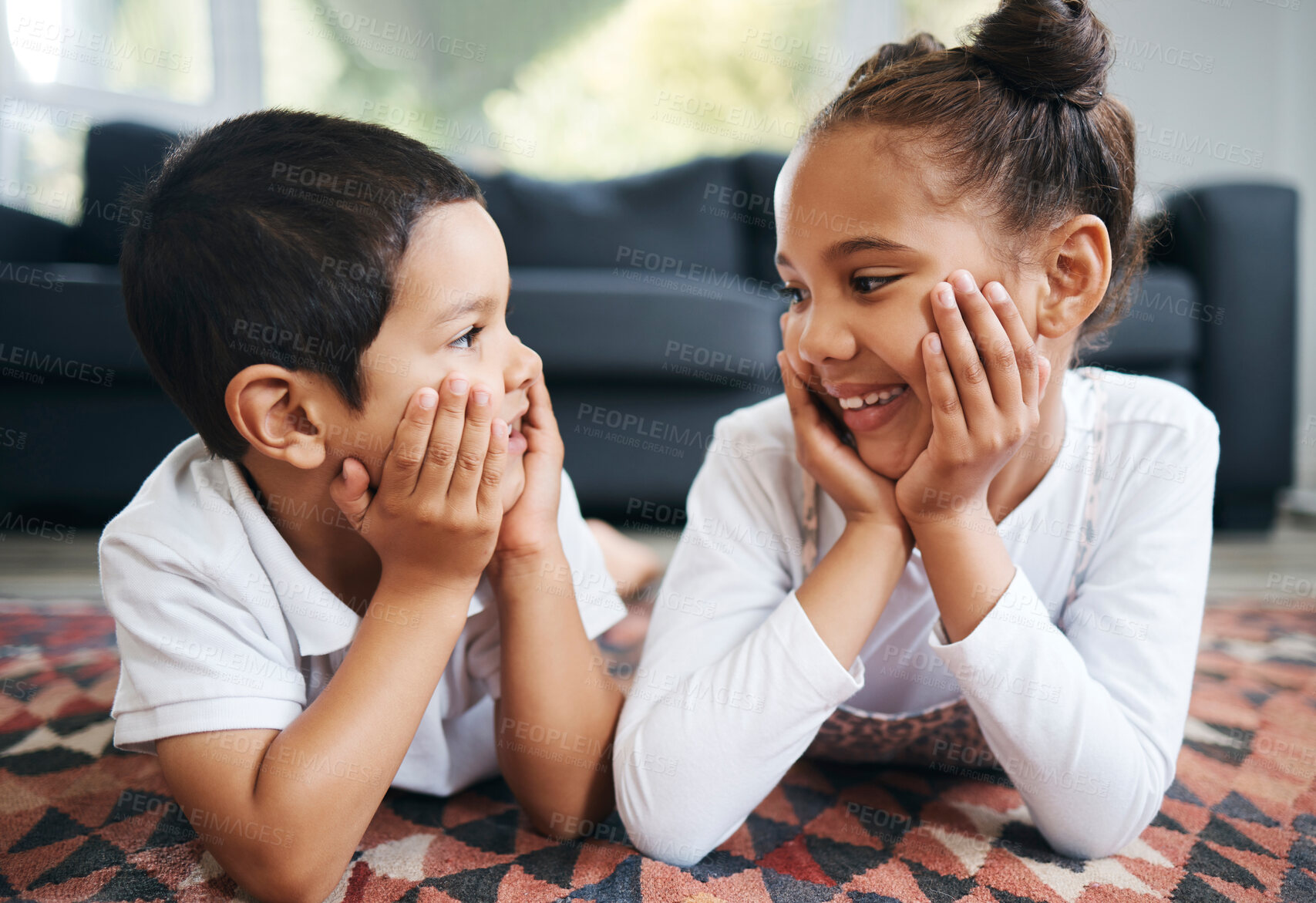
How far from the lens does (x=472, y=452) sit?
665 millimetres

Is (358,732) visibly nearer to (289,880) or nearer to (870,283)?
(289,880)

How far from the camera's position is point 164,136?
2.16 metres

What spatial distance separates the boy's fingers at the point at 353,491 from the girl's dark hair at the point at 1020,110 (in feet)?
1.56

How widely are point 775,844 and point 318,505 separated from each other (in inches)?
19.0

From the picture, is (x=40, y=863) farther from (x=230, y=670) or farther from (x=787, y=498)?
(x=787, y=498)

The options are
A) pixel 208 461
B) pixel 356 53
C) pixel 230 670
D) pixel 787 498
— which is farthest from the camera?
pixel 356 53

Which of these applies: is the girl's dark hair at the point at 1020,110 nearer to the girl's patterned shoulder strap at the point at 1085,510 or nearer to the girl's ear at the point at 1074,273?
the girl's ear at the point at 1074,273

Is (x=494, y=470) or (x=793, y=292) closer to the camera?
(x=494, y=470)

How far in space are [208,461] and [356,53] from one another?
3.09 meters

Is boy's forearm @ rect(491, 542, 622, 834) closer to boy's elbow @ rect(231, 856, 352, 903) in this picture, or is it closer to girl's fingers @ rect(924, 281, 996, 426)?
boy's elbow @ rect(231, 856, 352, 903)

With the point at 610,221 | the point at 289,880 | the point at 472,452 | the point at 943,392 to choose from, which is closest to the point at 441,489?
the point at 472,452

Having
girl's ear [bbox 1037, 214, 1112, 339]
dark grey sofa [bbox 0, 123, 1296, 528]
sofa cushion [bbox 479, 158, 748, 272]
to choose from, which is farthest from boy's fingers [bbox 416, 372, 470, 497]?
sofa cushion [bbox 479, 158, 748, 272]

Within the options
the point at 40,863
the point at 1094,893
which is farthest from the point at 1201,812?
the point at 40,863

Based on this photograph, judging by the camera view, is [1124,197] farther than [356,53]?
No
